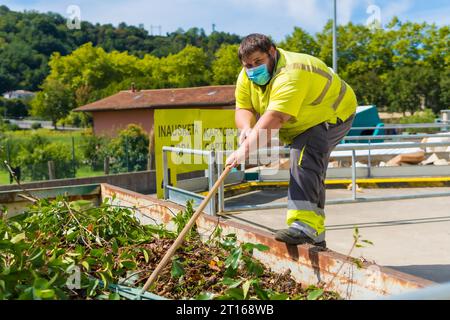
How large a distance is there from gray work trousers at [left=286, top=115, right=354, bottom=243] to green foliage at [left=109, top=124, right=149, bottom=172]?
1336cm

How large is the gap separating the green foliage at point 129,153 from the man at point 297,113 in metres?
13.2

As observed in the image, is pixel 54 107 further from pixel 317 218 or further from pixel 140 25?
pixel 140 25

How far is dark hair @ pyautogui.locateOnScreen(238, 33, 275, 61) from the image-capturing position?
339 cm

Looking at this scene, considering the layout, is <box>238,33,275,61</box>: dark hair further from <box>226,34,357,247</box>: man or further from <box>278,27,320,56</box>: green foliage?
<box>278,27,320,56</box>: green foliage

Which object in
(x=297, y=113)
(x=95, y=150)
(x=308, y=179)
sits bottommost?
(x=95, y=150)

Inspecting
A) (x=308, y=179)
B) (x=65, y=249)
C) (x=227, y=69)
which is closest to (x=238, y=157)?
(x=308, y=179)

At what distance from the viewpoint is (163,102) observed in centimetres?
3441

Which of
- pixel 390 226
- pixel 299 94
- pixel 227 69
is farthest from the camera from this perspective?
pixel 227 69

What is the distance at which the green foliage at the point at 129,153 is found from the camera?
16969 millimetres

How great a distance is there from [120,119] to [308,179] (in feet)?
117

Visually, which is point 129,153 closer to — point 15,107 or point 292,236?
point 292,236

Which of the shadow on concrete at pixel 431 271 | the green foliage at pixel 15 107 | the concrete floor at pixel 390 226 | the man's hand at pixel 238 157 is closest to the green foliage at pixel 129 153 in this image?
the concrete floor at pixel 390 226

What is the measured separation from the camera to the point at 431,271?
484cm
